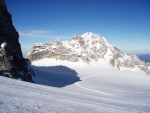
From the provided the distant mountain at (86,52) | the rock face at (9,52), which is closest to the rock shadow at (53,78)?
the rock face at (9,52)

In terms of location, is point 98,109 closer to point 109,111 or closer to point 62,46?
point 109,111

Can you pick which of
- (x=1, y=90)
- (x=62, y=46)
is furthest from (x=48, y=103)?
(x=62, y=46)

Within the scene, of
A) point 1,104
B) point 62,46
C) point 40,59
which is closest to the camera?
point 1,104

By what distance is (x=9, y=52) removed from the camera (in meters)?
26.1

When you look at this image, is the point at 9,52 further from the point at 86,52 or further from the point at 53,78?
the point at 86,52

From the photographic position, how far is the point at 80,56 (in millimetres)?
102000

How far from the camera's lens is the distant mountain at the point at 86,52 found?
100 m

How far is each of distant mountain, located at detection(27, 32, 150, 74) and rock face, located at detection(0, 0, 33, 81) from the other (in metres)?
68.5

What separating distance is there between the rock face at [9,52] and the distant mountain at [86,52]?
225 feet

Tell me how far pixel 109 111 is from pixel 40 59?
290 ft

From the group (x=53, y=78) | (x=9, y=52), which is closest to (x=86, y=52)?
(x=53, y=78)

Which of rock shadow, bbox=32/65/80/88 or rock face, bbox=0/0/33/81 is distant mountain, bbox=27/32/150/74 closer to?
rock shadow, bbox=32/65/80/88

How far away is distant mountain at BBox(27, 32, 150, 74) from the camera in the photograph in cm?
10050

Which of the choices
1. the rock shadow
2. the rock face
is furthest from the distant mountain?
the rock face
